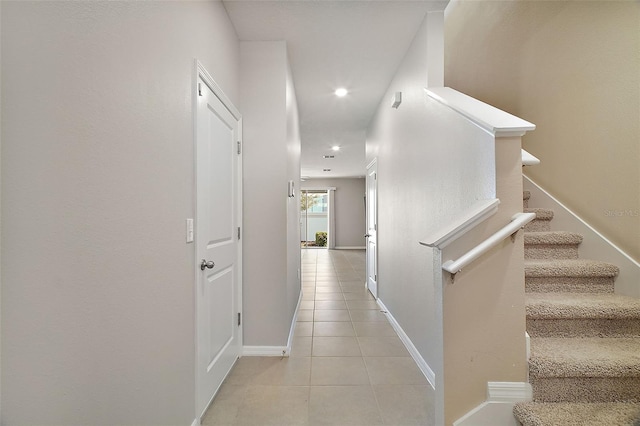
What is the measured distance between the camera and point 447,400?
4.61ft

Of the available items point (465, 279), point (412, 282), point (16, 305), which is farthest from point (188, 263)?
point (412, 282)

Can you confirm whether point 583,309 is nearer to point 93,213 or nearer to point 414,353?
point 414,353

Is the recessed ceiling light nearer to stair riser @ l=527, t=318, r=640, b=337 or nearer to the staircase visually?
the staircase

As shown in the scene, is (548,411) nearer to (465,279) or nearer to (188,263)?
(465,279)

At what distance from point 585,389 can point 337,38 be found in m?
2.90

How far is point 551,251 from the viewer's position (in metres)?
2.24

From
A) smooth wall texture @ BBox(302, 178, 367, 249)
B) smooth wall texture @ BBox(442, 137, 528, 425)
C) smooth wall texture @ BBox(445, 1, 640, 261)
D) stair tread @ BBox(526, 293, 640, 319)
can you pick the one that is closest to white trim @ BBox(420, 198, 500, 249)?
smooth wall texture @ BBox(442, 137, 528, 425)

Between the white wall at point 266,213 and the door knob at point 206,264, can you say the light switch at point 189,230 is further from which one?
the white wall at point 266,213

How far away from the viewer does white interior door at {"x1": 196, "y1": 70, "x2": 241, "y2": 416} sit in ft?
5.24

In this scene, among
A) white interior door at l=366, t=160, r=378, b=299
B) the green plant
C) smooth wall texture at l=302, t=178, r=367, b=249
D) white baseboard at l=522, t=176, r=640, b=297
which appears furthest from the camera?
the green plant

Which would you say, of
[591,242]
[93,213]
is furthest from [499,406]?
[93,213]

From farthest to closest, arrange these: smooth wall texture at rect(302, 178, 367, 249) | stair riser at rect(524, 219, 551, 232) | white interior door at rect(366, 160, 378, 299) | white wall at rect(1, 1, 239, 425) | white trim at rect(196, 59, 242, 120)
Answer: smooth wall texture at rect(302, 178, 367, 249) < white interior door at rect(366, 160, 378, 299) < stair riser at rect(524, 219, 551, 232) < white trim at rect(196, 59, 242, 120) < white wall at rect(1, 1, 239, 425)

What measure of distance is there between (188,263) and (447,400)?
1526 millimetres

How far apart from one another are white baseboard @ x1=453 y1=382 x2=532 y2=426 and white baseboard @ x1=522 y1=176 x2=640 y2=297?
4.01ft
